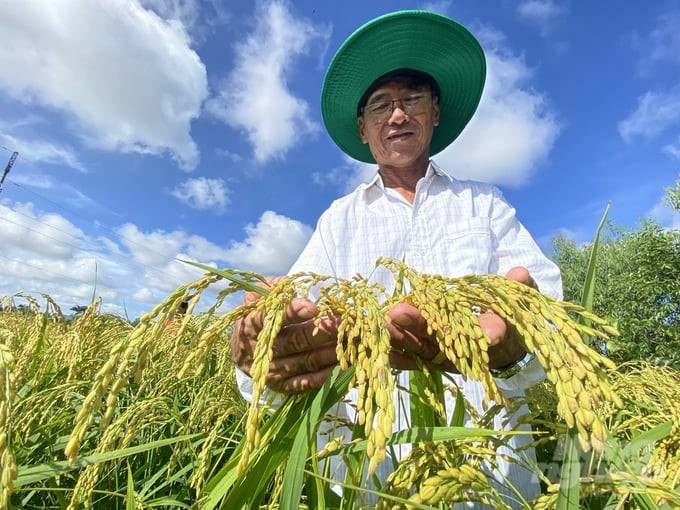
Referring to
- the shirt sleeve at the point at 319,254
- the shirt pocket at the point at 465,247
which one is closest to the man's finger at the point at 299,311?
the shirt sleeve at the point at 319,254

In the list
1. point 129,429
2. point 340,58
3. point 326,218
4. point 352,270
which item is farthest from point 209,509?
point 340,58

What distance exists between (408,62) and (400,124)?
1.89 feet

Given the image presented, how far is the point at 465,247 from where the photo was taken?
2238 millimetres

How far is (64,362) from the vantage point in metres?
2.12

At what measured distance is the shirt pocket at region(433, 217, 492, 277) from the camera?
217 centimetres

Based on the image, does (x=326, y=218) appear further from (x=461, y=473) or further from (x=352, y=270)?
(x=461, y=473)

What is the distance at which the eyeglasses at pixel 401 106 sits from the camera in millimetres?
2527

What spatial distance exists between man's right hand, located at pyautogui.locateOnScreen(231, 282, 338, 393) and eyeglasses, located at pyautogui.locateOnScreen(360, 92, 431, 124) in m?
1.81

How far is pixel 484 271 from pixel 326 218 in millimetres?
915

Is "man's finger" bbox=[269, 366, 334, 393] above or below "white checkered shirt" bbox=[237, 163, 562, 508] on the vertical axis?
below

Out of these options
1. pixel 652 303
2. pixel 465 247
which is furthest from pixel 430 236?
pixel 652 303

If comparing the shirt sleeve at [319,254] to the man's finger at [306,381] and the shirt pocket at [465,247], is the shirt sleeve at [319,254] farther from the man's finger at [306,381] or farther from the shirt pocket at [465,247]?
the man's finger at [306,381]

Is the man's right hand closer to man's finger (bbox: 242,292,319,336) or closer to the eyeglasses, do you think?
man's finger (bbox: 242,292,319,336)

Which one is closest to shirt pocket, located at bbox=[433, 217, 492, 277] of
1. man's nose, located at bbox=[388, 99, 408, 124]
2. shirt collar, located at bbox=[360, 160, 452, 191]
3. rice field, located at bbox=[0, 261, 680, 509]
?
shirt collar, located at bbox=[360, 160, 452, 191]
